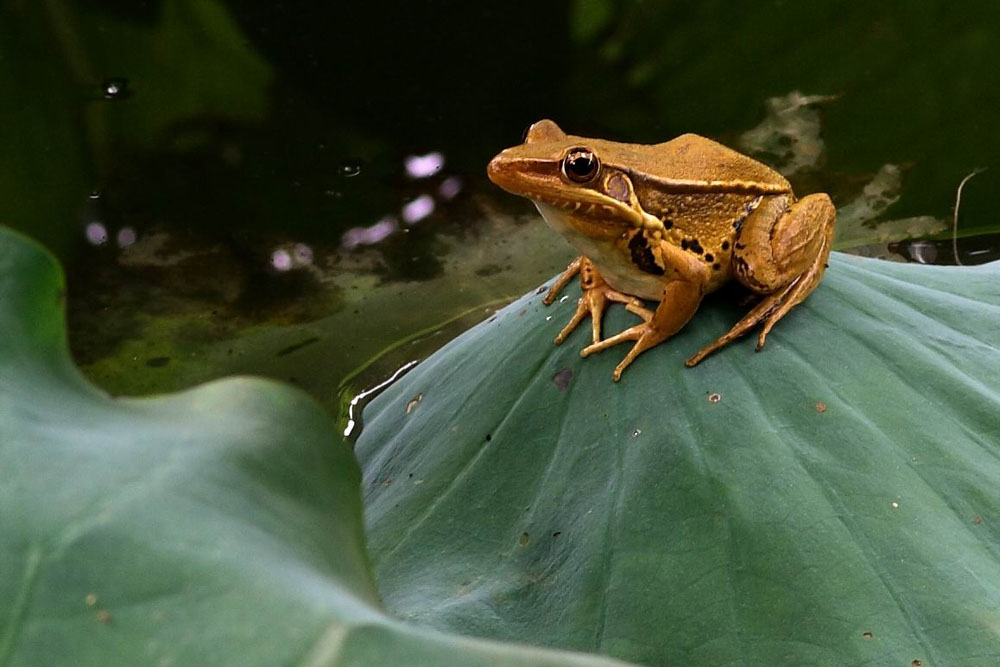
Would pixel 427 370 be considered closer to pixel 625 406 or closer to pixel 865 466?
pixel 625 406

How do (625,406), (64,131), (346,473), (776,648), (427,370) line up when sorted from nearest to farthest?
1. (346,473)
2. (776,648)
3. (625,406)
4. (427,370)
5. (64,131)

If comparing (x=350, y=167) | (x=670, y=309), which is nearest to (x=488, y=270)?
(x=350, y=167)

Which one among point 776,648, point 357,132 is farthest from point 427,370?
point 776,648

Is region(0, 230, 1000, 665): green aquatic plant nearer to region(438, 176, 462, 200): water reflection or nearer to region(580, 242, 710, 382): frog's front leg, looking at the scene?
region(580, 242, 710, 382): frog's front leg

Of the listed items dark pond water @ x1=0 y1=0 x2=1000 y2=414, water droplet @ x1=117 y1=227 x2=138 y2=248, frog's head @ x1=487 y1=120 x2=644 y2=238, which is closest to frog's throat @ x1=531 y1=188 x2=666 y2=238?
frog's head @ x1=487 y1=120 x2=644 y2=238

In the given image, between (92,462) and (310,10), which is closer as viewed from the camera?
(92,462)

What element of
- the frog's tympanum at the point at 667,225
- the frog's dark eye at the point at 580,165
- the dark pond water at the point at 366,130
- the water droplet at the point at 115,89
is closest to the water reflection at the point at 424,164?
the dark pond water at the point at 366,130

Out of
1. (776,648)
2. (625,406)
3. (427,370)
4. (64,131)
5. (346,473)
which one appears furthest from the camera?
(64,131)
